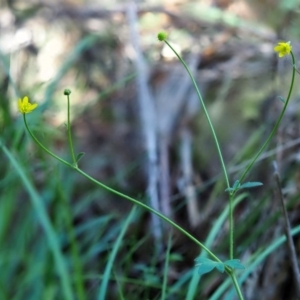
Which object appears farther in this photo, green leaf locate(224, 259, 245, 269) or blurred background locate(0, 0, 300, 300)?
blurred background locate(0, 0, 300, 300)

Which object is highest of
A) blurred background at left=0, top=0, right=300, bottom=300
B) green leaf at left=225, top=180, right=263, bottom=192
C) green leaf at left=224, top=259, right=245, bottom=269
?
green leaf at left=225, top=180, right=263, bottom=192

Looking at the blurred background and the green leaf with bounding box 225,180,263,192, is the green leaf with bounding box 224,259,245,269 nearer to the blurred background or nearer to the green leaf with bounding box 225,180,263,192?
the green leaf with bounding box 225,180,263,192

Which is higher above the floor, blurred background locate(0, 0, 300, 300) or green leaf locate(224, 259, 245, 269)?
green leaf locate(224, 259, 245, 269)

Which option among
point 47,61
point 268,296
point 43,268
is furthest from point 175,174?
point 47,61

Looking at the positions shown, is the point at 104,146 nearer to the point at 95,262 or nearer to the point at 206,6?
the point at 95,262

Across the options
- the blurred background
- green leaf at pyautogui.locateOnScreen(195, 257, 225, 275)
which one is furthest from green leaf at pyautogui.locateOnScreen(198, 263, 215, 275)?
the blurred background

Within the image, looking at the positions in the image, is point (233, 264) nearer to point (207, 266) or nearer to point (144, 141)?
point (207, 266)

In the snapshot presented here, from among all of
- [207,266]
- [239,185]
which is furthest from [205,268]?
[239,185]

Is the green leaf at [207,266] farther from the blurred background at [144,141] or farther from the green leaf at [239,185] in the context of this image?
the blurred background at [144,141]

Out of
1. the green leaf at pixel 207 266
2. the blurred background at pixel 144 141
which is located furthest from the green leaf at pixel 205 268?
the blurred background at pixel 144 141
